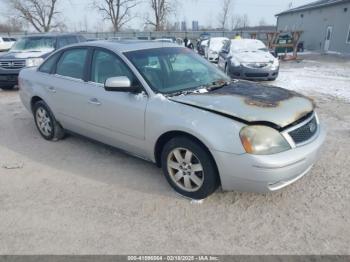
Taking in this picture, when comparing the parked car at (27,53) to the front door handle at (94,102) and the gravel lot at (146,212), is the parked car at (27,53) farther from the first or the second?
the gravel lot at (146,212)

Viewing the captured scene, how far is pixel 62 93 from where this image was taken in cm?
436

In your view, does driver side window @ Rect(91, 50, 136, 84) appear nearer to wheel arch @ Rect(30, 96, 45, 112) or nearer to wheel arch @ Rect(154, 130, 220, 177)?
wheel arch @ Rect(154, 130, 220, 177)

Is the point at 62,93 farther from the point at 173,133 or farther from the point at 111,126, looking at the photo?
the point at 173,133

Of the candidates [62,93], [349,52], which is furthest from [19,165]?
[349,52]

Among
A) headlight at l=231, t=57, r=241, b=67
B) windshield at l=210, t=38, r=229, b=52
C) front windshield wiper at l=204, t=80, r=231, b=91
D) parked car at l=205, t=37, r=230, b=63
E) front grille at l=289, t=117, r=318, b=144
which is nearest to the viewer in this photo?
front grille at l=289, t=117, r=318, b=144

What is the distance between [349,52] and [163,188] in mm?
23131

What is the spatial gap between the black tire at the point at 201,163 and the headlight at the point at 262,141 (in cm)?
42

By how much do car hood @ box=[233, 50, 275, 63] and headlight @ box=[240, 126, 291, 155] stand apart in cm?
794

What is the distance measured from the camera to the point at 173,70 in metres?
3.78

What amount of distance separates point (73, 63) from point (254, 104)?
2.71 metres

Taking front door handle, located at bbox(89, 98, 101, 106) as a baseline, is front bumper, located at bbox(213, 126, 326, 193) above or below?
below

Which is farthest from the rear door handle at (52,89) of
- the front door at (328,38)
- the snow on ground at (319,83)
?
the front door at (328,38)

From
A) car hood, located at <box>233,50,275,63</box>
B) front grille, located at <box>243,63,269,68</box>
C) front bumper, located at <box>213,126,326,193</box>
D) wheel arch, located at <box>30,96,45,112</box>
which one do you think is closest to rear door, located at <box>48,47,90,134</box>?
wheel arch, located at <box>30,96,45,112</box>

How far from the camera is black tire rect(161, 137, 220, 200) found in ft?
9.67
